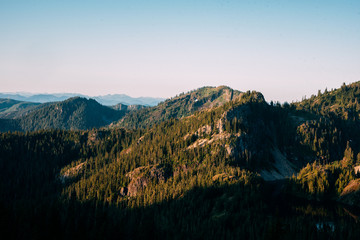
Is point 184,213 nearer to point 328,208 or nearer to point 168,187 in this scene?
point 168,187

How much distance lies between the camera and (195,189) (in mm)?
178000

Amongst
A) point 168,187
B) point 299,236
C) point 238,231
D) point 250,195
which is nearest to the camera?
point 299,236

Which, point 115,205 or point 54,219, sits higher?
point 54,219

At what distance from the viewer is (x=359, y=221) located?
470ft

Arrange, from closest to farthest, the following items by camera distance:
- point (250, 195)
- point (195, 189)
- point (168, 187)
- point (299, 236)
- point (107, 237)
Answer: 1. point (107, 237)
2. point (299, 236)
3. point (250, 195)
4. point (195, 189)
5. point (168, 187)

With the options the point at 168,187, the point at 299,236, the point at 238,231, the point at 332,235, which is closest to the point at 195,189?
the point at 168,187

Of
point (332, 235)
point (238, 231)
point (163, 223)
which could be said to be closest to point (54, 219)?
point (163, 223)

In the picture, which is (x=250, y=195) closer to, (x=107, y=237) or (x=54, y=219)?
(x=107, y=237)

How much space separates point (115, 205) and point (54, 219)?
84.3 meters

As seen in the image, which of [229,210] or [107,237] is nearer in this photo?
[107,237]

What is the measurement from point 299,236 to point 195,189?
75128mm

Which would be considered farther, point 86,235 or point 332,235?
point 332,235

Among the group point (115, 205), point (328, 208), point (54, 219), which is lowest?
point (115, 205)

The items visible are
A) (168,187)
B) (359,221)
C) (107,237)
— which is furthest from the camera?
Result: (168,187)
